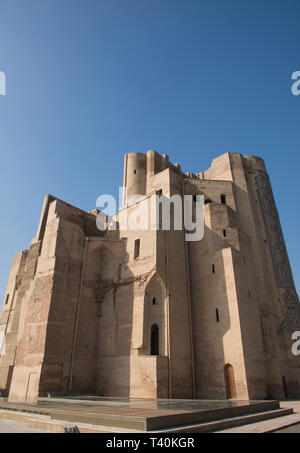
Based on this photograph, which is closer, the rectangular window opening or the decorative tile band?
the rectangular window opening

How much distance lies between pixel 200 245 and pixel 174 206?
2.75 m

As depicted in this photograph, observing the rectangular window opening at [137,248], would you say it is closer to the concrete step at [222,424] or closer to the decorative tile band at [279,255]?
the decorative tile band at [279,255]

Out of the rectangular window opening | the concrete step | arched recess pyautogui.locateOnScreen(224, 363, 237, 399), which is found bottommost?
the concrete step

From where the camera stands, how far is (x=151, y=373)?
529 inches

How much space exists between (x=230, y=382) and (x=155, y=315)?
176 inches

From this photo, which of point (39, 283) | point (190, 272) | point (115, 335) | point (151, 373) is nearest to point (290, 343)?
point (190, 272)

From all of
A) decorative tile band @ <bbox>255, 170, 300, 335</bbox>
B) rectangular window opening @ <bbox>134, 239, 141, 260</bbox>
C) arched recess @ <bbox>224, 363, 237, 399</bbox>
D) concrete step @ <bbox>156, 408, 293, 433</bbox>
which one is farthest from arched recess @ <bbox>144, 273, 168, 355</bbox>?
decorative tile band @ <bbox>255, 170, 300, 335</bbox>

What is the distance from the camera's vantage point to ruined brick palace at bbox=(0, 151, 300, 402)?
14.2m

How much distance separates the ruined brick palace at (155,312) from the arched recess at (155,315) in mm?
Answer: 50

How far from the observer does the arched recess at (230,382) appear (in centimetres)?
1389

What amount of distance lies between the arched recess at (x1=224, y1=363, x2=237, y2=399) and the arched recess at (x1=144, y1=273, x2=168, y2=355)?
3.03 metres

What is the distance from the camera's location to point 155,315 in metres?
15.1

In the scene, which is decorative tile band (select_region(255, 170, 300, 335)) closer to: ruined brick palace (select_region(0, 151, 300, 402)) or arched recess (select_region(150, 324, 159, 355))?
ruined brick palace (select_region(0, 151, 300, 402))

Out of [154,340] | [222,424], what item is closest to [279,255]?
[154,340]
